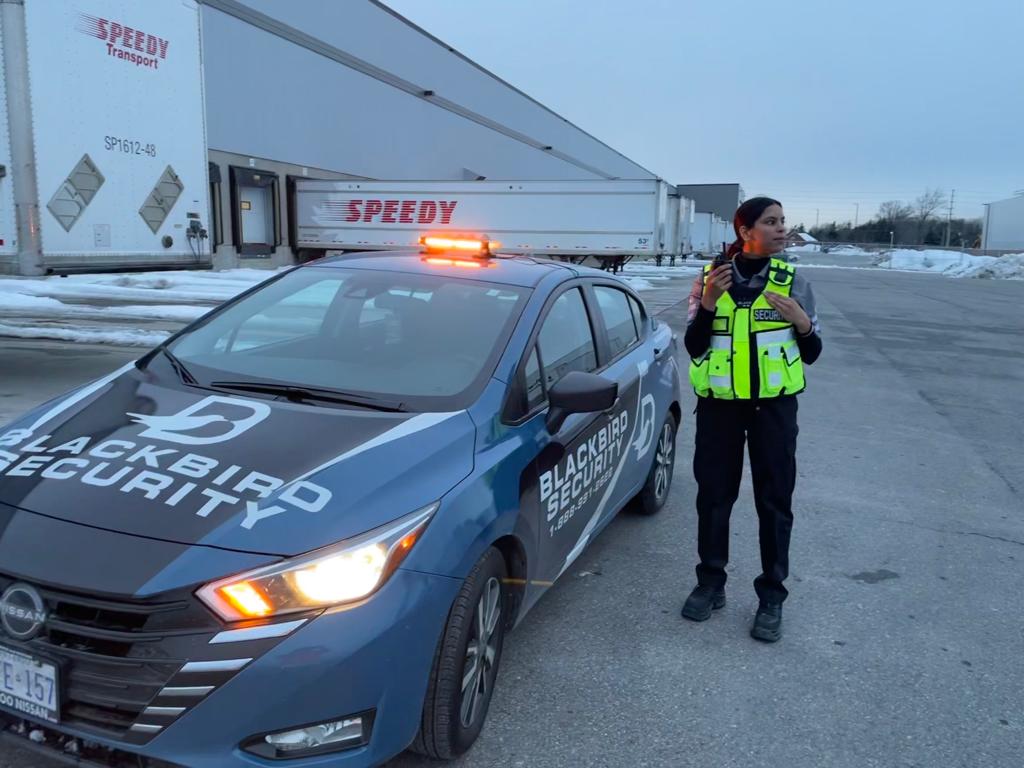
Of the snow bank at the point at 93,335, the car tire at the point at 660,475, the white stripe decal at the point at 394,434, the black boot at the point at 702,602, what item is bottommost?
the black boot at the point at 702,602

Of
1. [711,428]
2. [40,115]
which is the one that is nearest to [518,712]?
[711,428]

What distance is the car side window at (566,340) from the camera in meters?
3.20

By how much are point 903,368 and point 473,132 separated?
27740 mm

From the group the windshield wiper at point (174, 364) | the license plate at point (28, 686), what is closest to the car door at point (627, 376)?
the windshield wiper at point (174, 364)

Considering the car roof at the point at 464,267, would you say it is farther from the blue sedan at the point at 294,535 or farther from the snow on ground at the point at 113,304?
the snow on ground at the point at 113,304

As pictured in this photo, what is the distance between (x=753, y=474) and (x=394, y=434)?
174 cm

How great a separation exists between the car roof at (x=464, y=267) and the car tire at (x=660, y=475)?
1.21m

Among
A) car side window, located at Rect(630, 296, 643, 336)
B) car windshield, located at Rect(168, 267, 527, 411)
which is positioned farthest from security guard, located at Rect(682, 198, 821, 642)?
car side window, located at Rect(630, 296, 643, 336)

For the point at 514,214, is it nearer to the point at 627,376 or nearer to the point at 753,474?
the point at 627,376

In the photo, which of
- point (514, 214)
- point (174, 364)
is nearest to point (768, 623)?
point (174, 364)

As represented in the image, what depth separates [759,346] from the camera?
10.5ft

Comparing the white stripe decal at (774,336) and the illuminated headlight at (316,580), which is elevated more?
the white stripe decal at (774,336)

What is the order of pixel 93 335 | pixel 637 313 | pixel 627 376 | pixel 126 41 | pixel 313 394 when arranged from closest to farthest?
pixel 313 394
pixel 627 376
pixel 637 313
pixel 126 41
pixel 93 335

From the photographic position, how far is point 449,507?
Result: 225cm
